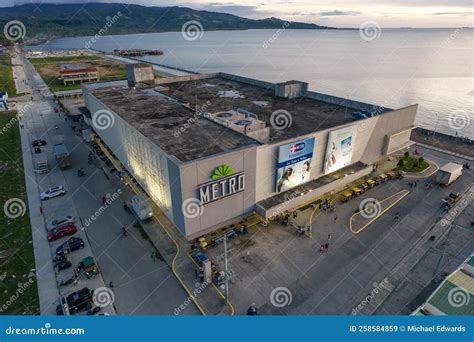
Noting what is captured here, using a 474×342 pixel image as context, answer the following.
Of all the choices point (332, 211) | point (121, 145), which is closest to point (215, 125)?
point (121, 145)

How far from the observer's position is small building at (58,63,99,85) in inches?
4210

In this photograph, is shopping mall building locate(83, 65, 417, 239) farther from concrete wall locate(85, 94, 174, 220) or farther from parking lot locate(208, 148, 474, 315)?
parking lot locate(208, 148, 474, 315)

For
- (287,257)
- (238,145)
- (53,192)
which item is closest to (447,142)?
(287,257)

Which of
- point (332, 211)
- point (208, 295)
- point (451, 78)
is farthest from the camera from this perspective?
point (451, 78)

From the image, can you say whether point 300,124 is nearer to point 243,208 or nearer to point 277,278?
point 243,208

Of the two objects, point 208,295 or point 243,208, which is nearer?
point 208,295

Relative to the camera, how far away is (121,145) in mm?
41438

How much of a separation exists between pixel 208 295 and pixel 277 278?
248 inches

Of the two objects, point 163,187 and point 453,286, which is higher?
point 163,187

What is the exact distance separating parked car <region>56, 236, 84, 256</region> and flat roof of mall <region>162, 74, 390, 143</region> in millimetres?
23362

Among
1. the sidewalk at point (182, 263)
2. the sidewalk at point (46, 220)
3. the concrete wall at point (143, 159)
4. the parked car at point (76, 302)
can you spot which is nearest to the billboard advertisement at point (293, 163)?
the concrete wall at point (143, 159)
